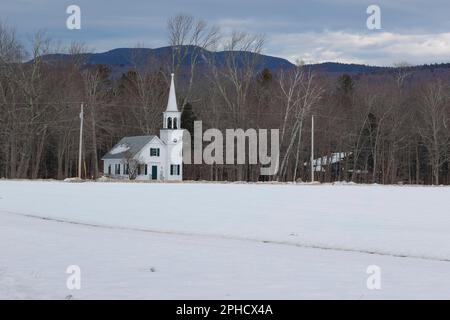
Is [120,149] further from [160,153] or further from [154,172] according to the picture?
[160,153]

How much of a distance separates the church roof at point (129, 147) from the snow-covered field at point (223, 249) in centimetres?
4103

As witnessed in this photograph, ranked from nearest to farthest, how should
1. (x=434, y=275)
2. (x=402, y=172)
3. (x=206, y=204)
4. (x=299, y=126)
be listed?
(x=434, y=275) < (x=206, y=204) < (x=299, y=126) < (x=402, y=172)

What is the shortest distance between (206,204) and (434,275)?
18.4m

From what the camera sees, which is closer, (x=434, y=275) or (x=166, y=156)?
(x=434, y=275)

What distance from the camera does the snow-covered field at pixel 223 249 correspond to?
11469 millimetres

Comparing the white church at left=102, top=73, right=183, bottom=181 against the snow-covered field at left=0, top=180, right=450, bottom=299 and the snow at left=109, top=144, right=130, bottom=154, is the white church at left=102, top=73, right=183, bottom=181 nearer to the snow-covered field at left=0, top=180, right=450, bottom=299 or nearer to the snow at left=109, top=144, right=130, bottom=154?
the snow at left=109, top=144, right=130, bottom=154

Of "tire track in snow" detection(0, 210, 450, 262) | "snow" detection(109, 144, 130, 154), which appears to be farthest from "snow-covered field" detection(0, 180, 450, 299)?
"snow" detection(109, 144, 130, 154)

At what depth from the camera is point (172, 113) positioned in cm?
7494

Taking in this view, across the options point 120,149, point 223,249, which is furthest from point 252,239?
point 120,149

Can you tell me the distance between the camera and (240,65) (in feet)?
274

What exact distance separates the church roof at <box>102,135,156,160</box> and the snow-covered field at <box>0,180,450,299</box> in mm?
41028

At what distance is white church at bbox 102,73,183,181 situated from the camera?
73.9 m
